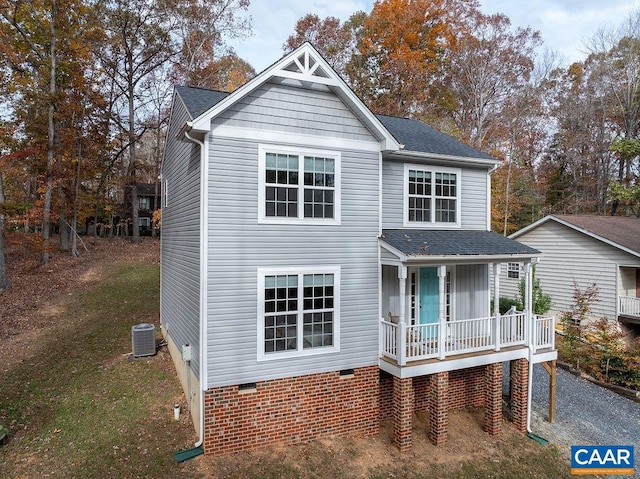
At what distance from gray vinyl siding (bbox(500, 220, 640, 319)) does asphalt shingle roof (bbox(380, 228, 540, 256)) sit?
9.65m

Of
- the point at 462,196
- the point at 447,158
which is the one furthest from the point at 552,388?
the point at 447,158

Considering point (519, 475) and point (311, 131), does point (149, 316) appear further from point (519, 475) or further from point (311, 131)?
point (519, 475)

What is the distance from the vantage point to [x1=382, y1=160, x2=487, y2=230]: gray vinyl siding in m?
10.4

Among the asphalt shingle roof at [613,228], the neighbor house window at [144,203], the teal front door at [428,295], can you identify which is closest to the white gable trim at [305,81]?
the teal front door at [428,295]

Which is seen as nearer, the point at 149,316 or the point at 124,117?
the point at 149,316

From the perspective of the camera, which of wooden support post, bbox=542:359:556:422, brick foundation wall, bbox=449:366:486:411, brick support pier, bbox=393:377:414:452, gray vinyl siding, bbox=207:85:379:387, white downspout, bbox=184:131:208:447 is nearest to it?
white downspout, bbox=184:131:208:447

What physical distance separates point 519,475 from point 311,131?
915cm

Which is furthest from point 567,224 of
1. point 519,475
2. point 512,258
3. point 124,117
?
point 124,117

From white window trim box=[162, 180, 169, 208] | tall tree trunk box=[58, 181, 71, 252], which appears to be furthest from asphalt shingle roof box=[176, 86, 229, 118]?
tall tree trunk box=[58, 181, 71, 252]

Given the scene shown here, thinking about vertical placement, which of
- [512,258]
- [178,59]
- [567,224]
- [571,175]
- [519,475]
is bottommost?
[519,475]

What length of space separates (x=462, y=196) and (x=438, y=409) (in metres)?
6.14

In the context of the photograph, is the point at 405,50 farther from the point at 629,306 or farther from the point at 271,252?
the point at 271,252

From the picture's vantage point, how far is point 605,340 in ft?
47.8

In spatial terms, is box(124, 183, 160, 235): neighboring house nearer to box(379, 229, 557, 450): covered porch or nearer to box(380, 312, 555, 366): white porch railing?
box(379, 229, 557, 450): covered porch
